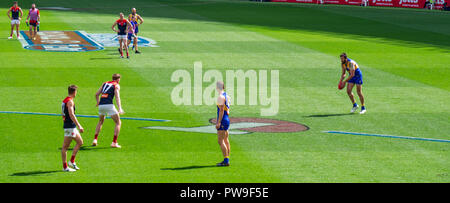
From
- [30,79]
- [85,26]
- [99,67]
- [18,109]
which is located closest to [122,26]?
[99,67]

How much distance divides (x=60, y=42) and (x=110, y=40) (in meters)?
3.08

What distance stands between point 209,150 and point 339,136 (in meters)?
4.22

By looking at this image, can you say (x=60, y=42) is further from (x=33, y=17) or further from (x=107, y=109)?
(x=107, y=109)

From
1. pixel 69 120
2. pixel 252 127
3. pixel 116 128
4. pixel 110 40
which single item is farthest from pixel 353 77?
pixel 110 40

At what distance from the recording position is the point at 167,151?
59.7 feet

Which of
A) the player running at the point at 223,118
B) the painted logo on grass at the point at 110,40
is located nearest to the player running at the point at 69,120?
the player running at the point at 223,118

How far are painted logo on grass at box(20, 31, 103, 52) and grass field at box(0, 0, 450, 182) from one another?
46.7 inches

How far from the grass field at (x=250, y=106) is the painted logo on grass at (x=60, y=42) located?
3.89 feet

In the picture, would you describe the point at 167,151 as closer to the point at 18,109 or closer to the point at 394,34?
the point at 18,109

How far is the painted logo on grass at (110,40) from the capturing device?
40.7 metres

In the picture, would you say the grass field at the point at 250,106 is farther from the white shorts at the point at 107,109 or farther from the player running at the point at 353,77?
the white shorts at the point at 107,109

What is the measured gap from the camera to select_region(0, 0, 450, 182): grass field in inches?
651

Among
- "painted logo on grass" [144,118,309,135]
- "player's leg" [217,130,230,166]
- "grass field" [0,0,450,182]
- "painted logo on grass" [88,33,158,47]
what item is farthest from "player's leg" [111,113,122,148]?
"painted logo on grass" [88,33,158,47]

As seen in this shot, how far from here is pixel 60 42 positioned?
40.7 meters
